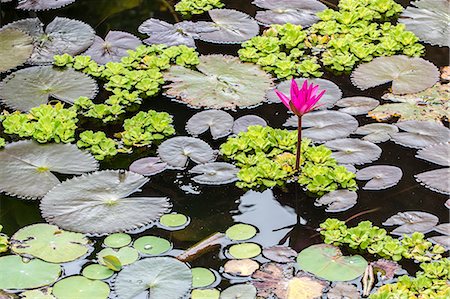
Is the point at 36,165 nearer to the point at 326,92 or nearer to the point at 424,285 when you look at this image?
the point at 326,92

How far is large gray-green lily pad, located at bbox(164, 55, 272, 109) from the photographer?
3.50 meters

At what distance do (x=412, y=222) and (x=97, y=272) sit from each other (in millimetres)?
1149

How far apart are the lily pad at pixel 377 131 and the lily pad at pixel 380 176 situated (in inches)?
8.2

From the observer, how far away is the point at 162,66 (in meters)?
3.74

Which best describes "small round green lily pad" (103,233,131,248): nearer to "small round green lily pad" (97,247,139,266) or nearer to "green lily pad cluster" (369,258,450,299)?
"small round green lily pad" (97,247,139,266)

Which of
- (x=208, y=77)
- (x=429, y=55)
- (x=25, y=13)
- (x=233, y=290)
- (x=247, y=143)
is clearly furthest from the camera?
(x=25, y=13)

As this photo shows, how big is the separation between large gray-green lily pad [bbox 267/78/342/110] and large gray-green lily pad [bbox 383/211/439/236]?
0.78m

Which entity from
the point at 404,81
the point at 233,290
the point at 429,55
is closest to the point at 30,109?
the point at 233,290

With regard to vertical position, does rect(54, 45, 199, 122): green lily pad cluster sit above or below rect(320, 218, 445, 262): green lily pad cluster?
above

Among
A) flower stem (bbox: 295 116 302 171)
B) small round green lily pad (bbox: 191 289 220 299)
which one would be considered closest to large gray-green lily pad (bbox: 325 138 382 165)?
flower stem (bbox: 295 116 302 171)

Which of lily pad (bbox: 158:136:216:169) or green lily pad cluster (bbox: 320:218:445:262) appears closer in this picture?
green lily pad cluster (bbox: 320:218:445:262)

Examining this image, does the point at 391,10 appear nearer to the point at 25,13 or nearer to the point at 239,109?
the point at 239,109

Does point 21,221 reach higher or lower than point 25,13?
lower

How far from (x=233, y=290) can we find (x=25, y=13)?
7.82 feet
